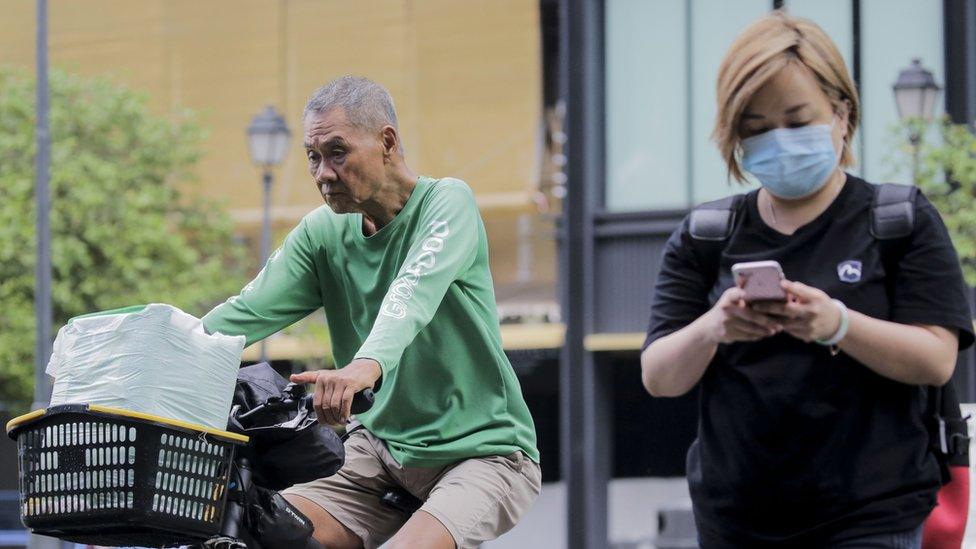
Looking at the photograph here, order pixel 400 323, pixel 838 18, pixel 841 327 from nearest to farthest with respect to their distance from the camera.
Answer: pixel 841 327, pixel 400 323, pixel 838 18

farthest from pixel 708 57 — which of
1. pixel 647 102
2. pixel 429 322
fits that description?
pixel 429 322

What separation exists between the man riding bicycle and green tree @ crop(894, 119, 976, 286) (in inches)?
476

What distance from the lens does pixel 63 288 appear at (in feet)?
80.9

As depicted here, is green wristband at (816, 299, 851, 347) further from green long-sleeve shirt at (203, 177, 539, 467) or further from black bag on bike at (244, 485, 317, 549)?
black bag on bike at (244, 485, 317, 549)

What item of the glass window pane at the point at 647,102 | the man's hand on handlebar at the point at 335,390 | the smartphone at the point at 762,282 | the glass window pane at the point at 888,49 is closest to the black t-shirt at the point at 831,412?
the smartphone at the point at 762,282

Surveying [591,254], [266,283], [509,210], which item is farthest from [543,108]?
[266,283]

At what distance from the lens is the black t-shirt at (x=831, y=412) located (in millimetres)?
3350

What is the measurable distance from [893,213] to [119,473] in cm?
171

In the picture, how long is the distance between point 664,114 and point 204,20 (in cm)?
1143

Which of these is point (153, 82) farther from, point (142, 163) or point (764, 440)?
point (764, 440)

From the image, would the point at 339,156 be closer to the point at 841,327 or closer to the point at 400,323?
the point at 400,323

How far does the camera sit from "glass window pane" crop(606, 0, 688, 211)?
23.4 metres

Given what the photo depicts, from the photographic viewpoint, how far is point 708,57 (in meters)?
23.2

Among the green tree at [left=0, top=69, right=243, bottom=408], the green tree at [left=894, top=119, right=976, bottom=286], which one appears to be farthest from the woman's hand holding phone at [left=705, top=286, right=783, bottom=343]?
the green tree at [left=0, top=69, right=243, bottom=408]
